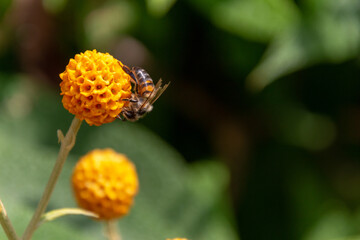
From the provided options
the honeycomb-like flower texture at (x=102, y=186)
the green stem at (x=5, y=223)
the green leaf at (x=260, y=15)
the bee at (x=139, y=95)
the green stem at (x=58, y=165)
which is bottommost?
the honeycomb-like flower texture at (x=102, y=186)

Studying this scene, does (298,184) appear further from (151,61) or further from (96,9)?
(96,9)

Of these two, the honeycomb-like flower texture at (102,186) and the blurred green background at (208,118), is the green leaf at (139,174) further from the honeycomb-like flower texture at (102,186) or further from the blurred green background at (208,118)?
the honeycomb-like flower texture at (102,186)

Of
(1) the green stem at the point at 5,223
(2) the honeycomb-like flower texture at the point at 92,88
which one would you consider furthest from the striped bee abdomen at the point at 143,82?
(1) the green stem at the point at 5,223

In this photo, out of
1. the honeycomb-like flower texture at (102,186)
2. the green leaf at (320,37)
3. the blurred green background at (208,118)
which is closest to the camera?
the honeycomb-like flower texture at (102,186)

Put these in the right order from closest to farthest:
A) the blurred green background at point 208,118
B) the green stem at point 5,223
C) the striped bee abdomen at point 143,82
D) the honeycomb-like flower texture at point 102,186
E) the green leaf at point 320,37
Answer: the green stem at point 5,223, the striped bee abdomen at point 143,82, the honeycomb-like flower texture at point 102,186, the green leaf at point 320,37, the blurred green background at point 208,118

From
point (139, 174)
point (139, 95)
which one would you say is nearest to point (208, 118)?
point (139, 174)

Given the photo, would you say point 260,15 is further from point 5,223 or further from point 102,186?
point 5,223
